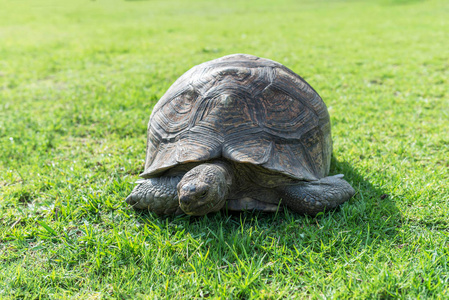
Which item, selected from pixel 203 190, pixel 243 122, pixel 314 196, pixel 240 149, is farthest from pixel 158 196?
pixel 314 196

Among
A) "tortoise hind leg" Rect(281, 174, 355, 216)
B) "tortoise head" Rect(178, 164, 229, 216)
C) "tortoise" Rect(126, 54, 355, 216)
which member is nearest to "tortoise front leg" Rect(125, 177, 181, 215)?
"tortoise" Rect(126, 54, 355, 216)

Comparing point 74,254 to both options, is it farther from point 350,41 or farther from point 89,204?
point 350,41

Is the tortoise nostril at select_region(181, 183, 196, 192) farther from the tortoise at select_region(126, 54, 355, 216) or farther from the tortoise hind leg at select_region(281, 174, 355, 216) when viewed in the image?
the tortoise hind leg at select_region(281, 174, 355, 216)

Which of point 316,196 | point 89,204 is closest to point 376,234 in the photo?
point 316,196

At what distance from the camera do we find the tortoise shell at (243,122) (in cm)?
246

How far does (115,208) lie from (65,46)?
8404 millimetres

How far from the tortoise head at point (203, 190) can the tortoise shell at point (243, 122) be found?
0.46 ft

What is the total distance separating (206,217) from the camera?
2.48 metres

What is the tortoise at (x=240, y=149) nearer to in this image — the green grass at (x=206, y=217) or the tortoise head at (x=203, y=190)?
the tortoise head at (x=203, y=190)

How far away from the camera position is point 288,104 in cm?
273

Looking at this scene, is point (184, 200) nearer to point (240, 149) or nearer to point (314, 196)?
point (240, 149)

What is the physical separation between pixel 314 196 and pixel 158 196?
3.58 ft

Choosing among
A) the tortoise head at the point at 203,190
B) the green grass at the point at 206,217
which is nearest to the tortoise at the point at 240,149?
the tortoise head at the point at 203,190

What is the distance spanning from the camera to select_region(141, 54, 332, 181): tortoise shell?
246 centimetres
